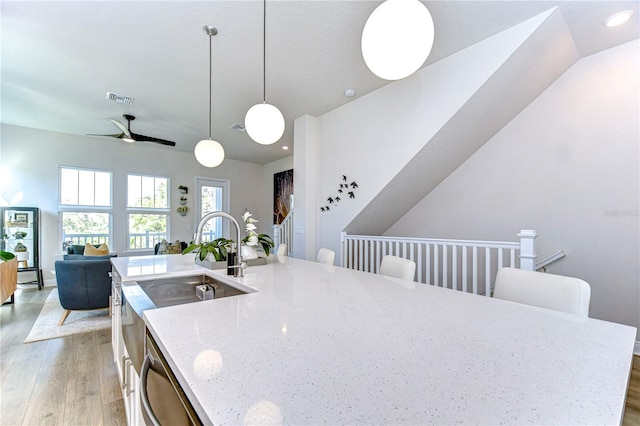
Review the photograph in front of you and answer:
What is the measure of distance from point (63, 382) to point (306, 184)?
3036mm

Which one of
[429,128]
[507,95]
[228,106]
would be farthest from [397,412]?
[228,106]

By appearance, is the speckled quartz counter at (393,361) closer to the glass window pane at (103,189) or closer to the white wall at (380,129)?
the white wall at (380,129)

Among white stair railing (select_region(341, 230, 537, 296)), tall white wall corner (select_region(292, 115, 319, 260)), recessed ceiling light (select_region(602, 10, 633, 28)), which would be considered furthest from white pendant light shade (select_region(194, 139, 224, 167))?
recessed ceiling light (select_region(602, 10, 633, 28))

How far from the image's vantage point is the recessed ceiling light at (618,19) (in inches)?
81.2

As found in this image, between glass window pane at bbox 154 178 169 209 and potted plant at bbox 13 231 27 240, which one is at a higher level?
glass window pane at bbox 154 178 169 209

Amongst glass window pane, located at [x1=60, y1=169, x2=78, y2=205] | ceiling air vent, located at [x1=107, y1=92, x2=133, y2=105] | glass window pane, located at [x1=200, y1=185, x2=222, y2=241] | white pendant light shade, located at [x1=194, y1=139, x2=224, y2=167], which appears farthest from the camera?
glass window pane, located at [x1=200, y1=185, x2=222, y2=241]

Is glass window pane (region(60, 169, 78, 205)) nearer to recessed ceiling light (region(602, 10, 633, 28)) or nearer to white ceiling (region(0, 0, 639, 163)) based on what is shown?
white ceiling (region(0, 0, 639, 163))

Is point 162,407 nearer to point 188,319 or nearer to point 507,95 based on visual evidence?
point 188,319

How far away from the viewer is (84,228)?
516 cm

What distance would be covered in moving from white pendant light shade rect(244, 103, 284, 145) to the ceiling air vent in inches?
97.1

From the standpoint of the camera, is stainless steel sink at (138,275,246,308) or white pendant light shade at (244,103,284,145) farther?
white pendant light shade at (244,103,284,145)

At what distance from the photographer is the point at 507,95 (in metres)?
2.72

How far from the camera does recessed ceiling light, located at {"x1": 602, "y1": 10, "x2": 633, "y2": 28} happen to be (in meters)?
2.06

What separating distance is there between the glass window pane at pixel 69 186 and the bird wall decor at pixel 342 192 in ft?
15.2
